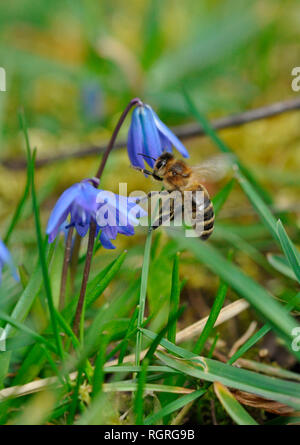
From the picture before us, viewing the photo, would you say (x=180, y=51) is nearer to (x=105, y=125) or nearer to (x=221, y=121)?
(x=105, y=125)

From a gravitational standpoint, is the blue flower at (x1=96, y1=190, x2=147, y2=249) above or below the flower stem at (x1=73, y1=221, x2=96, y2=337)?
above

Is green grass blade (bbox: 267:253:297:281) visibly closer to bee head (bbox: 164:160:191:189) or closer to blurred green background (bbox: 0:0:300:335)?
bee head (bbox: 164:160:191:189)

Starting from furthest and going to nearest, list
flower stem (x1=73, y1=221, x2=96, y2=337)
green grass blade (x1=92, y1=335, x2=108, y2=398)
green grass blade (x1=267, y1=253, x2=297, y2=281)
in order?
green grass blade (x1=267, y1=253, x2=297, y2=281)
flower stem (x1=73, y1=221, x2=96, y2=337)
green grass blade (x1=92, y1=335, x2=108, y2=398)

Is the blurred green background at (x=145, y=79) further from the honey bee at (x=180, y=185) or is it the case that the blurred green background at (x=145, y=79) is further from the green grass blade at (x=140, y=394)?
the green grass blade at (x=140, y=394)

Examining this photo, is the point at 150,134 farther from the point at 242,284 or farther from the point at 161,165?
the point at 242,284

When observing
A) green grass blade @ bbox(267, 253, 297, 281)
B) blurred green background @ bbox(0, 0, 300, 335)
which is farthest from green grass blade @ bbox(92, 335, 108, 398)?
blurred green background @ bbox(0, 0, 300, 335)

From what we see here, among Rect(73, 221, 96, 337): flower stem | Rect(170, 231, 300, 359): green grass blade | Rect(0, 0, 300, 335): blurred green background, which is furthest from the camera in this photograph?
Rect(0, 0, 300, 335): blurred green background
